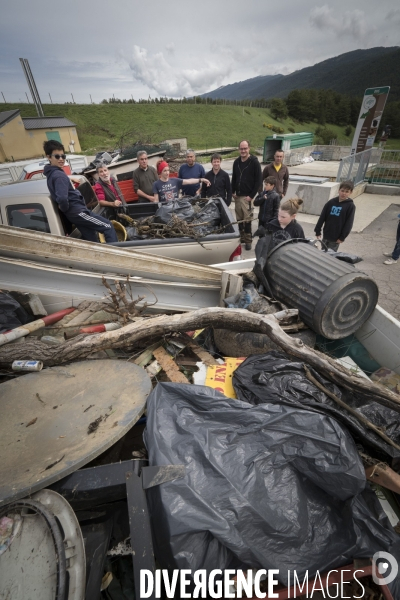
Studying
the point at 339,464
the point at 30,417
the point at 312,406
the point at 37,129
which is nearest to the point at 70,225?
the point at 30,417

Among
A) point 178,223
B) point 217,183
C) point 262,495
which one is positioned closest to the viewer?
point 262,495

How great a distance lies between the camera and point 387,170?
10094 millimetres

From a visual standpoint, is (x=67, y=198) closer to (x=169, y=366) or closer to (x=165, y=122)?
(x=169, y=366)

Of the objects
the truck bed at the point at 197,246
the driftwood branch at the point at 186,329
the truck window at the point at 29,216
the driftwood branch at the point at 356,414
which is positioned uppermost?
the truck window at the point at 29,216

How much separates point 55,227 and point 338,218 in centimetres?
421

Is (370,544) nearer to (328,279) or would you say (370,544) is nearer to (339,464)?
(339,464)

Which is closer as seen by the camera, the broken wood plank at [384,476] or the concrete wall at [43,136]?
the broken wood plank at [384,476]

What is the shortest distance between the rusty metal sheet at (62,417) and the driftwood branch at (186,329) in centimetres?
15

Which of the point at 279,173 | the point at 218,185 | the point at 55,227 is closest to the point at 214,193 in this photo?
the point at 218,185

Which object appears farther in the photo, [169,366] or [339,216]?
[339,216]

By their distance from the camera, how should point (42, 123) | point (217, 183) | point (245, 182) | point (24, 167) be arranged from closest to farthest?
point (217, 183), point (245, 182), point (24, 167), point (42, 123)

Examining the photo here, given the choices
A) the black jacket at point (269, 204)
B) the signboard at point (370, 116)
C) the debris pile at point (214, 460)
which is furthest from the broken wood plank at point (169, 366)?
the signboard at point (370, 116)

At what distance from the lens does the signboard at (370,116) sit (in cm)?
1036

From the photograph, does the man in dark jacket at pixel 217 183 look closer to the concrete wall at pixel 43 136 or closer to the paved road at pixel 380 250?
the paved road at pixel 380 250
